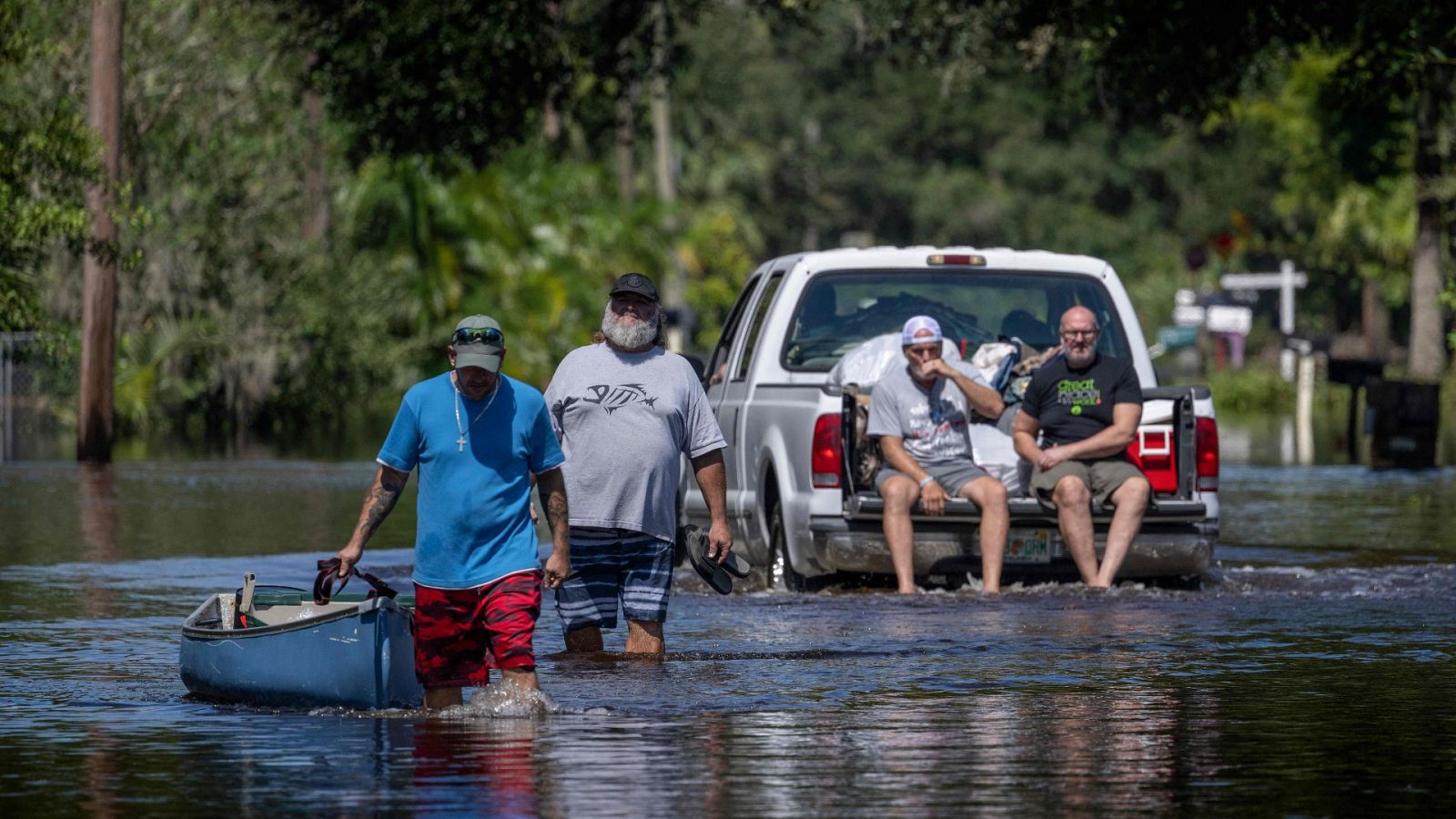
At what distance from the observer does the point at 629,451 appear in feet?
35.8

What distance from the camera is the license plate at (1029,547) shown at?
1440 cm

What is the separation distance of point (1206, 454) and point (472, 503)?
5.75 meters

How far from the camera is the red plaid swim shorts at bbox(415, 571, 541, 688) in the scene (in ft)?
31.3

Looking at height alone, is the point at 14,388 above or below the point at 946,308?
below

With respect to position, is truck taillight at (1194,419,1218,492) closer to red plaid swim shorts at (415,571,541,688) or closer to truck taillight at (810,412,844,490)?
truck taillight at (810,412,844,490)

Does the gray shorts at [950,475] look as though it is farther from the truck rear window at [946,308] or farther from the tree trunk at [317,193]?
the tree trunk at [317,193]

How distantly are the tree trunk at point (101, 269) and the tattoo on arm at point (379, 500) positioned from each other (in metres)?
19.1

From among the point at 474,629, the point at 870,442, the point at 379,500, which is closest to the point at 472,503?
the point at 379,500

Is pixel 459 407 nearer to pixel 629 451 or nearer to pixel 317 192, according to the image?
pixel 629 451

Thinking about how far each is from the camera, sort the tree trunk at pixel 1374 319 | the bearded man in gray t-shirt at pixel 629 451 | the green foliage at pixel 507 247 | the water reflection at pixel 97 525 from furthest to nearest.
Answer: the tree trunk at pixel 1374 319, the green foliage at pixel 507 247, the water reflection at pixel 97 525, the bearded man in gray t-shirt at pixel 629 451

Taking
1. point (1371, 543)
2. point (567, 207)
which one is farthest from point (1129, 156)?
point (1371, 543)

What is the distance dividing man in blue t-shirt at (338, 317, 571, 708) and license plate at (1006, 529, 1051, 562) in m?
5.10

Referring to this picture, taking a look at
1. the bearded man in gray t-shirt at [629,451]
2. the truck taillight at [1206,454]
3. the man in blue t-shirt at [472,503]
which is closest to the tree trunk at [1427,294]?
the truck taillight at [1206,454]

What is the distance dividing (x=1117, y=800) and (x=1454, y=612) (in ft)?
20.7
